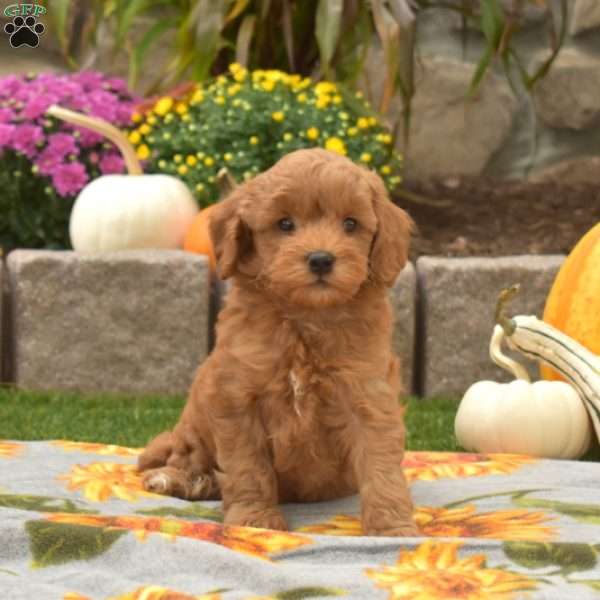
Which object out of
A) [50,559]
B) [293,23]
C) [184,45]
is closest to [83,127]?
[184,45]

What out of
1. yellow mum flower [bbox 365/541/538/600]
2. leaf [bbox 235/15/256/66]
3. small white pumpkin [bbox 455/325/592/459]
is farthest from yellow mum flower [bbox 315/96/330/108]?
yellow mum flower [bbox 365/541/538/600]

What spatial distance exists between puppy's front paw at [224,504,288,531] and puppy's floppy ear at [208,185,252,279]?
53 centimetres

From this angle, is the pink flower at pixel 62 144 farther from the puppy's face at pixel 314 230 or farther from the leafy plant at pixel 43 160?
the puppy's face at pixel 314 230

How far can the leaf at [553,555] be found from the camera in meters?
2.79

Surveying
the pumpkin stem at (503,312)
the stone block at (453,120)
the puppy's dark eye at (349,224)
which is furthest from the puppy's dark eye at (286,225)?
the stone block at (453,120)

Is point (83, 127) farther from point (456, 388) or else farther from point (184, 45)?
point (456, 388)

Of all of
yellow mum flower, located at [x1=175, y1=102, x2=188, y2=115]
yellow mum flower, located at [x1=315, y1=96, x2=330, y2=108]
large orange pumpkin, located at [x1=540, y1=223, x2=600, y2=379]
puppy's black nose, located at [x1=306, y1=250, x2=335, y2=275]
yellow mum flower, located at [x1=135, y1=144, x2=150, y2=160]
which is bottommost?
large orange pumpkin, located at [x1=540, y1=223, x2=600, y2=379]

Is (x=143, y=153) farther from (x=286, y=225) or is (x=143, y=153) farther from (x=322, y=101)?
(x=286, y=225)

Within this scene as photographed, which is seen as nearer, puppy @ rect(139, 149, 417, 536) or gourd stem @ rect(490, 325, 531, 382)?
puppy @ rect(139, 149, 417, 536)

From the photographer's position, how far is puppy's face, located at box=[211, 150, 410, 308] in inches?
115

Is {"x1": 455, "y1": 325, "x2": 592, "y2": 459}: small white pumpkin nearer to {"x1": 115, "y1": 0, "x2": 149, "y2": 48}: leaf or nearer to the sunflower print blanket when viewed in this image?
the sunflower print blanket

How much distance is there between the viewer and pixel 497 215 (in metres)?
6.48

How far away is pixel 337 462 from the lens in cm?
320

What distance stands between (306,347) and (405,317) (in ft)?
6.58
